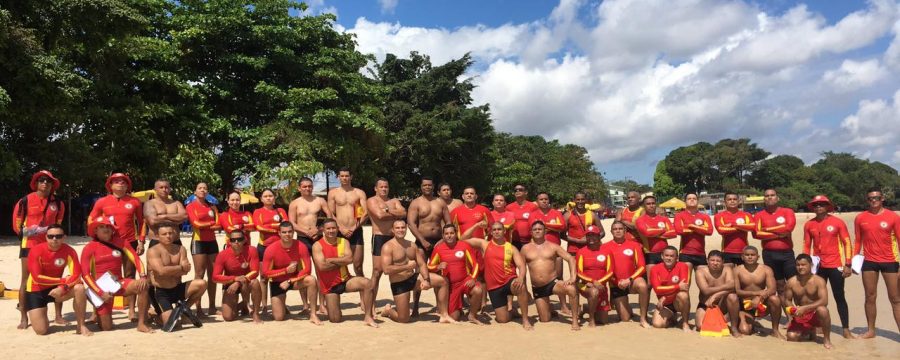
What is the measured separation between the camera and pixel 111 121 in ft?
64.7

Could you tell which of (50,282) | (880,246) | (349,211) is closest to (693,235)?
(880,246)

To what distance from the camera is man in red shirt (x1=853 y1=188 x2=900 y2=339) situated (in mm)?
7008

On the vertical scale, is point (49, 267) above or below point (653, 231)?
below

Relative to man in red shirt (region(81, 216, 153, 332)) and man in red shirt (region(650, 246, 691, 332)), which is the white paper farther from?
man in red shirt (region(81, 216, 153, 332))

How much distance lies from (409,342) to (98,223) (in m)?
3.91

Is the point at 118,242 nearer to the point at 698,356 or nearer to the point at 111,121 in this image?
the point at 698,356

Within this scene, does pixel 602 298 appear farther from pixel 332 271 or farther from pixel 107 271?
pixel 107 271

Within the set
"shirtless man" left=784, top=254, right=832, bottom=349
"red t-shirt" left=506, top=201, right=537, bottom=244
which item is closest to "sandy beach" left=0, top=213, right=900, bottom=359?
"shirtless man" left=784, top=254, right=832, bottom=349

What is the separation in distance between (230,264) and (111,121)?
15075 millimetres

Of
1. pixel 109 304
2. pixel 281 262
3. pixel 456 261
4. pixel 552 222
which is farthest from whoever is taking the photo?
pixel 552 222

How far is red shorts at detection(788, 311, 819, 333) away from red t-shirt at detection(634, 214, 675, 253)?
177cm

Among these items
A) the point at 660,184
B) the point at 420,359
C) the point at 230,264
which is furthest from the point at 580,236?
the point at 660,184

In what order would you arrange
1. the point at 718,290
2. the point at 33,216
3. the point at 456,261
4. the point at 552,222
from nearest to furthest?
the point at 33,216
the point at 718,290
the point at 456,261
the point at 552,222

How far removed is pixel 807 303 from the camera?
23.2 feet
